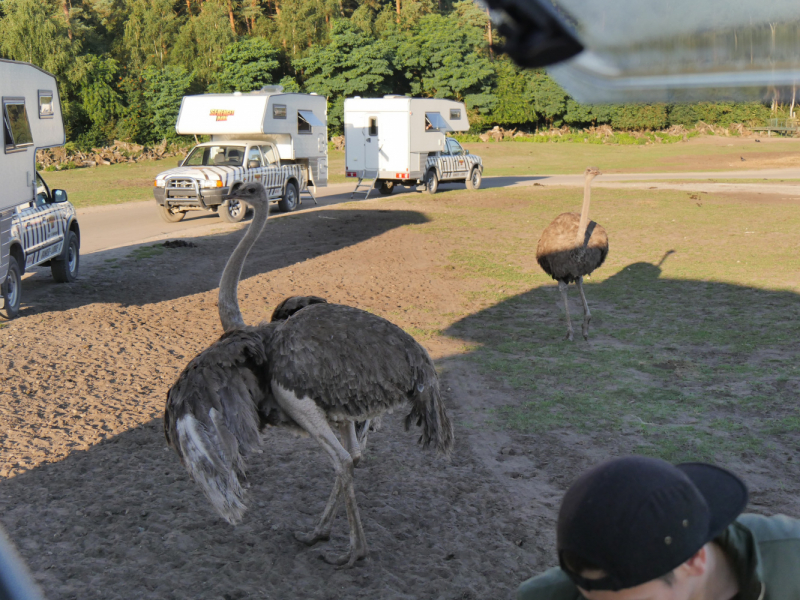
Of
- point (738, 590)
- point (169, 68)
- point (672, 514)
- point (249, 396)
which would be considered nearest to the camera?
point (672, 514)

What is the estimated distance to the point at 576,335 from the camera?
927cm

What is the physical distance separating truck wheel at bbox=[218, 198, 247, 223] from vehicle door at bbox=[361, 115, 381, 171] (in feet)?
21.2

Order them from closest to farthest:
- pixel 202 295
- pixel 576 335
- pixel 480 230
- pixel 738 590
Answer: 1. pixel 738 590
2. pixel 576 335
3. pixel 202 295
4. pixel 480 230

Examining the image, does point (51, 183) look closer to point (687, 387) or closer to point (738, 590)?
point (687, 387)

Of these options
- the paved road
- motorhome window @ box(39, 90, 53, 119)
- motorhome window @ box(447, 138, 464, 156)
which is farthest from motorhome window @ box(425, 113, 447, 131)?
motorhome window @ box(39, 90, 53, 119)

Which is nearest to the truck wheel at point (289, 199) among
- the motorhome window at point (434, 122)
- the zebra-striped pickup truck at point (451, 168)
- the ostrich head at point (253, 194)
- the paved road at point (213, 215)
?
the paved road at point (213, 215)

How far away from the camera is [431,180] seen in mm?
25859

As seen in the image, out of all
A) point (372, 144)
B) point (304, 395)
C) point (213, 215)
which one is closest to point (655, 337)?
point (304, 395)

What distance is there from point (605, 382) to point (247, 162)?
1394 centimetres

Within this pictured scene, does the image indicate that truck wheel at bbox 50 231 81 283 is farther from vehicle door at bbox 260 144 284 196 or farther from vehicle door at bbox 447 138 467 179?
vehicle door at bbox 447 138 467 179

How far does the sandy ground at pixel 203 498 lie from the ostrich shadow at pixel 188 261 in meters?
1.92

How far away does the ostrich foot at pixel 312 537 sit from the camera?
4730mm

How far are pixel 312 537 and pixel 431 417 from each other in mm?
986

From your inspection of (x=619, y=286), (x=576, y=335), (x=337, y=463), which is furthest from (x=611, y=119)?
(x=337, y=463)
